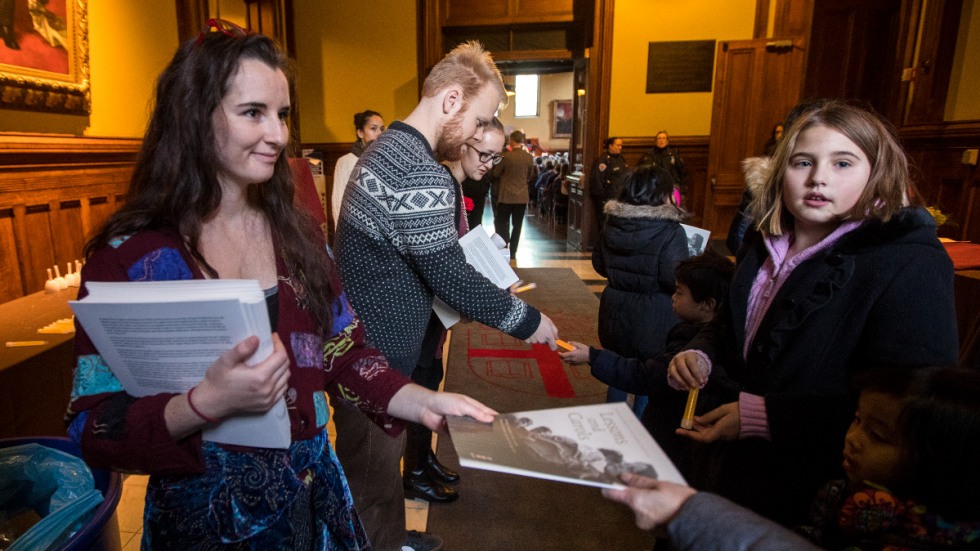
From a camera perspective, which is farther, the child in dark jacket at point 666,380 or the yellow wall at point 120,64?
the yellow wall at point 120,64

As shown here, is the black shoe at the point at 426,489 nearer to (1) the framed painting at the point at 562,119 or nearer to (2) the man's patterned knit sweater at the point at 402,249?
(2) the man's patterned knit sweater at the point at 402,249

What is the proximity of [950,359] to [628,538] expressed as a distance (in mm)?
1389

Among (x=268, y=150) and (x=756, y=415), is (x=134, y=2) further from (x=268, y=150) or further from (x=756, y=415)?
(x=756, y=415)

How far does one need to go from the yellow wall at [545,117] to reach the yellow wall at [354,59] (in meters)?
10.9

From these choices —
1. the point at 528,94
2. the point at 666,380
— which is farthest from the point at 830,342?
the point at 528,94

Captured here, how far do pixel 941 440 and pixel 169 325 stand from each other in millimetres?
1111

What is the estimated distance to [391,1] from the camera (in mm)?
7238

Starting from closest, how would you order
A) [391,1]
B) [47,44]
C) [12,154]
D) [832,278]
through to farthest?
[832,278] < [12,154] < [47,44] < [391,1]

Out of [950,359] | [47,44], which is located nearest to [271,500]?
[950,359]

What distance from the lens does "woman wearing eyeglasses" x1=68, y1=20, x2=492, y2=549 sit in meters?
0.76

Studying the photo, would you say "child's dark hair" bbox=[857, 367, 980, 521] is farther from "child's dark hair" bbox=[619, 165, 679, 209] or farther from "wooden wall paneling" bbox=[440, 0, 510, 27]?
"wooden wall paneling" bbox=[440, 0, 510, 27]

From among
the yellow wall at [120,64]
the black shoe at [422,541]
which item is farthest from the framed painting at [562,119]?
the black shoe at [422,541]

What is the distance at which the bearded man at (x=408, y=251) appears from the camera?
4.36 feet

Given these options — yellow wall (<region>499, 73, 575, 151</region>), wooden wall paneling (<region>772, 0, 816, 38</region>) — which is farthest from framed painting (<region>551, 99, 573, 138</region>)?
wooden wall paneling (<region>772, 0, 816, 38</region>)
